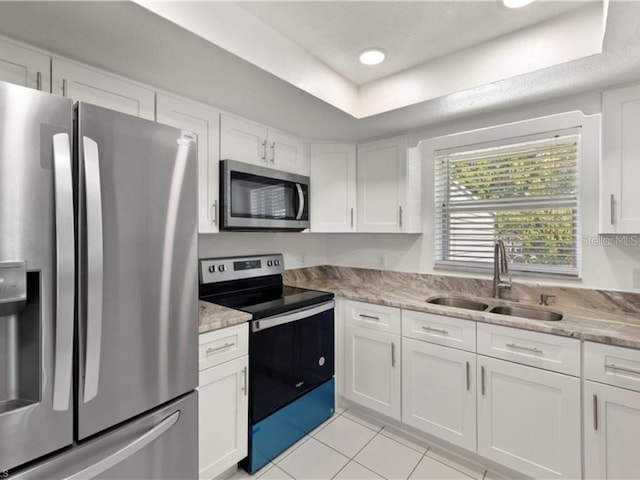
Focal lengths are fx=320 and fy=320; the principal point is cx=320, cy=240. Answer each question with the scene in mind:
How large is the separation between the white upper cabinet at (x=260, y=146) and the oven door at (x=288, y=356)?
1074mm

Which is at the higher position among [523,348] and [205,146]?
[205,146]

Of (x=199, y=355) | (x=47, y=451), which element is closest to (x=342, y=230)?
(x=199, y=355)

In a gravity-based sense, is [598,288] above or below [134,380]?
above

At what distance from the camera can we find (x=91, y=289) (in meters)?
1.00

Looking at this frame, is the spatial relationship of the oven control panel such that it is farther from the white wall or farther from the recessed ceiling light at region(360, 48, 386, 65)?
the recessed ceiling light at region(360, 48, 386, 65)

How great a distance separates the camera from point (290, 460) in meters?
1.89

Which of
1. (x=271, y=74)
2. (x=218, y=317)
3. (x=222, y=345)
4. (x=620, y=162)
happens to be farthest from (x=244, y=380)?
(x=620, y=162)

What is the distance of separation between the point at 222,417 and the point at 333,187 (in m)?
1.82

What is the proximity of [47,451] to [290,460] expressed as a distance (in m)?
1.31

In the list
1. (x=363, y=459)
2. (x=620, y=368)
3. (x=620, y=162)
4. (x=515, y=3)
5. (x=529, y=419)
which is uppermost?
(x=515, y=3)

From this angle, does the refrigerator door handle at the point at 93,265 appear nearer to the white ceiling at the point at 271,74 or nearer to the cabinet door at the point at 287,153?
the white ceiling at the point at 271,74

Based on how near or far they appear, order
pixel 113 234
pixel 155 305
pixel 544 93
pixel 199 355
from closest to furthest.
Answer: pixel 113 234 → pixel 155 305 → pixel 199 355 → pixel 544 93

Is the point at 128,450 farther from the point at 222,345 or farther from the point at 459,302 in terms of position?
the point at 459,302

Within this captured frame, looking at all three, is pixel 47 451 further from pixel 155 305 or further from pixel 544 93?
pixel 544 93
